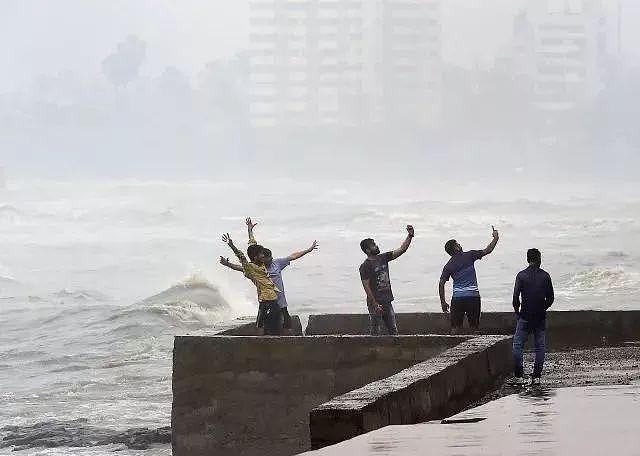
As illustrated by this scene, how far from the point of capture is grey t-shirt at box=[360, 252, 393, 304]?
1545 cm

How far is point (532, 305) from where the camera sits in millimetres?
13453

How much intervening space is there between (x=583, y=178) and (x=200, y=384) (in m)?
119

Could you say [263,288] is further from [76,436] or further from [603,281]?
[603,281]

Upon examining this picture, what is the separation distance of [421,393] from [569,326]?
19.4 feet

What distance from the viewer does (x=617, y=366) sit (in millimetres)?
14336

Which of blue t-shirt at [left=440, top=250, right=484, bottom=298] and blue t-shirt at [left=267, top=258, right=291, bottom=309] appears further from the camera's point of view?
blue t-shirt at [left=267, top=258, right=291, bottom=309]

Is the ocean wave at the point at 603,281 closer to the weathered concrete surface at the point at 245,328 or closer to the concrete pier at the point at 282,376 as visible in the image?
the weathered concrete surface at the point at 245,328

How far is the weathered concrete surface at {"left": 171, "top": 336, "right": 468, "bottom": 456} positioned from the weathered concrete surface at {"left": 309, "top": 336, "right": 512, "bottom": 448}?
52 centimetres

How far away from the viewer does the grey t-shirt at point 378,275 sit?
608 inches

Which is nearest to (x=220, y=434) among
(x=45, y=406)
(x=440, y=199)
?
(x=45, y=406)

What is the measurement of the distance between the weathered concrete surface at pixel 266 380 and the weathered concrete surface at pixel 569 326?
3.17m

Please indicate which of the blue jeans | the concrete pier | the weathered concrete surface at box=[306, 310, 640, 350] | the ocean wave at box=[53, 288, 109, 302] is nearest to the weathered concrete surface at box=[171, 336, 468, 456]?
the concrete pier

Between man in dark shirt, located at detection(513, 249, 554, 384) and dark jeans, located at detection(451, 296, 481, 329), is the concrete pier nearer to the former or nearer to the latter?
man in dark shirt, located at detection(513, 249, 554, 384)

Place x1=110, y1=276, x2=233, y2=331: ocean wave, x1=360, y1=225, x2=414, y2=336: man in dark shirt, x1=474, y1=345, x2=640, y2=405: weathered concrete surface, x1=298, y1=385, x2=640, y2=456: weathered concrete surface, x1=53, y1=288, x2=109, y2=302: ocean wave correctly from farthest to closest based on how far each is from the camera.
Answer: x1=53, y1=288, x2=109, y2=302: ocean wave
x1=110, y1=276, x2=233, y2=331: ocean wave
x1=360, y1=225, x2=414, y2=336: man in dark shirt
x1=474, y1=345, x2=640, y2=405: weathered concrete surface
x1=298, y1=385, x2=640, y2=456: weathered concrete surface
